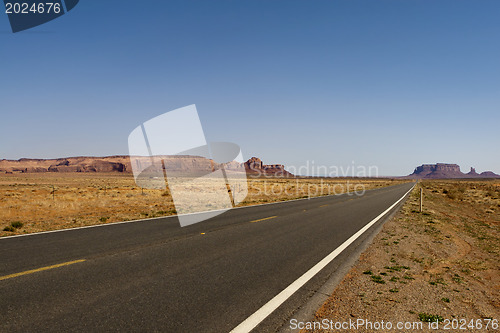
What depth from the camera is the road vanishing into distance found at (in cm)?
372

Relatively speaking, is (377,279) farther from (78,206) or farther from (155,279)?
(78,206)

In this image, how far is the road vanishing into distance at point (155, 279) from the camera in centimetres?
372

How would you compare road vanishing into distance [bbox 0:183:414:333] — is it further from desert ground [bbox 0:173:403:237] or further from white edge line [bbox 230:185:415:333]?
desert ground [bbox 0:173:403:237]

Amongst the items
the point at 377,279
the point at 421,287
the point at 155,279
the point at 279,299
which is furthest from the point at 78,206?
the point at 421,287

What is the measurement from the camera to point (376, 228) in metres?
12.1

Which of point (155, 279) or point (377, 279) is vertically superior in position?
point (155, 279)

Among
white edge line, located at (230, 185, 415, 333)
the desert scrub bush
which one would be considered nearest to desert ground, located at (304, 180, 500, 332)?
the desert scrub bush

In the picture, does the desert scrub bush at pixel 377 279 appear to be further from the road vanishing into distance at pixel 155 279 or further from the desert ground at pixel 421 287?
the road vanishing into distance at pixel 155 279

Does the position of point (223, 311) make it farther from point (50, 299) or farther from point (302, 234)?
point (302, 234)

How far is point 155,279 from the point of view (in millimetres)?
5230

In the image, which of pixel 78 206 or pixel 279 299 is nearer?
pixel 279 299

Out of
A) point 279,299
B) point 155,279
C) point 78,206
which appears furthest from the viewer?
point 78,206

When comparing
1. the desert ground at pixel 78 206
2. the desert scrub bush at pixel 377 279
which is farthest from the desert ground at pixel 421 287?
the desert ground at pixel 78 206

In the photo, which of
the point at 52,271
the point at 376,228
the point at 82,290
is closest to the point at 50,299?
the point at 82,290
